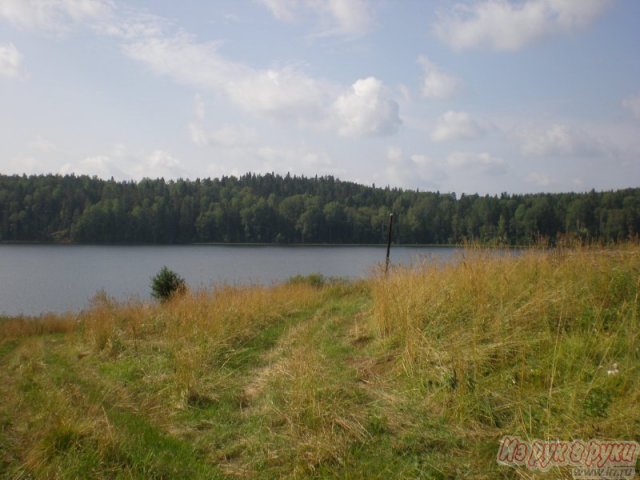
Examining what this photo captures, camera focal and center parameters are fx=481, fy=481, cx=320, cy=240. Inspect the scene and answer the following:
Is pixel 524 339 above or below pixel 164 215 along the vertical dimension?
below

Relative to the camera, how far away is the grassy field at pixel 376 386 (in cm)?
416

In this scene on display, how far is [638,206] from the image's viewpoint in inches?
600

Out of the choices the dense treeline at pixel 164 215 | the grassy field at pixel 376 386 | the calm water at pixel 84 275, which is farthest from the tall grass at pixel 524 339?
the dense treeline at pixel 164 215

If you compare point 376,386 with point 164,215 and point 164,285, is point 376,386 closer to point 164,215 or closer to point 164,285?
point 164,285

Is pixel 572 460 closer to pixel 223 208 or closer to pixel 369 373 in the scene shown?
pixel 369 373

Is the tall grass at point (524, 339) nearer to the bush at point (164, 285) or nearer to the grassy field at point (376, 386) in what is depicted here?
the grassy field at point (376, 386)

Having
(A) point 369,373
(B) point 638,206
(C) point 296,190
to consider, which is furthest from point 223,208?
(A) point 369,373

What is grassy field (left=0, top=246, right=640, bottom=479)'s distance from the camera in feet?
13.6

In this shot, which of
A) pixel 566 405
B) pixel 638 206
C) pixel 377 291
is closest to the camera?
pixel 566 405

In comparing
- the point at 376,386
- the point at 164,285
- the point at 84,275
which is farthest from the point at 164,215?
the point at 376,386

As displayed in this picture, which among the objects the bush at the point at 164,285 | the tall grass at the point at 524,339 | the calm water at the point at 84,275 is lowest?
the calm water at the point at 84,275

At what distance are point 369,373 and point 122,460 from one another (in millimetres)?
2952

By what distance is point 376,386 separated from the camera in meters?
5.60

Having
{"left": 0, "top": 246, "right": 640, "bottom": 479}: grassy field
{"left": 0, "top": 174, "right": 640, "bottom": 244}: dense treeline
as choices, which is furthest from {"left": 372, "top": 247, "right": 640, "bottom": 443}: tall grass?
{"left": 0, "top": 174, "right": 640, "bottom": 244}: dense treeline
